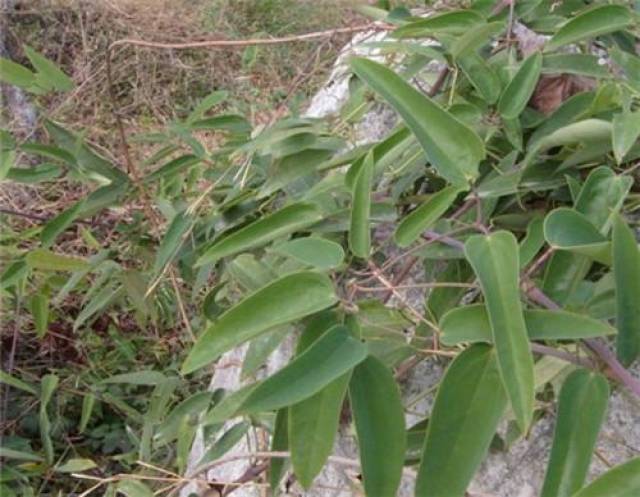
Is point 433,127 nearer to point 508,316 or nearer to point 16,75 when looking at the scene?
point 508,316

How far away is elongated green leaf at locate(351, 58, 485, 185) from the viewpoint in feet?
2.00

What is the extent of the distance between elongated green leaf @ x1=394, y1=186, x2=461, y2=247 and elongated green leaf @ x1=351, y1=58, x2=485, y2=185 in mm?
12

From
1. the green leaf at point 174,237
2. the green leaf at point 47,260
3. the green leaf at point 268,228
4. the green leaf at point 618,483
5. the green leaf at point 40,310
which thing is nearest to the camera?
the green leaf at point 618,483

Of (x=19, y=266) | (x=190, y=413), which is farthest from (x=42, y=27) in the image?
(x=190, y=413)

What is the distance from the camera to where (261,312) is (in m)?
0.53

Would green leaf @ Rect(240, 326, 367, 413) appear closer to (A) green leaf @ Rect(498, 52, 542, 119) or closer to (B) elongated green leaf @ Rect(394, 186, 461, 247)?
(B) elongated green leaf @ Rect(394, 186, 461, 247)

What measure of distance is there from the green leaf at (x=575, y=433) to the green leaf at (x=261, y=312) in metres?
0.15

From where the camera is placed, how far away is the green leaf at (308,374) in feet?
1.60

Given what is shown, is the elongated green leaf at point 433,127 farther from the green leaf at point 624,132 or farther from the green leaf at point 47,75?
the green leaf at point 47,75

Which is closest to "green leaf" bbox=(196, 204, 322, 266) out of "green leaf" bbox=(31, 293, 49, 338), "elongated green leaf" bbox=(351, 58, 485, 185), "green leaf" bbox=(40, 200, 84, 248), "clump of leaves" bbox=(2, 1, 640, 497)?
"clump of leaves" bbox=(2, 1, 640, 497)

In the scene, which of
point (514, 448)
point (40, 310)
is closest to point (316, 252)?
point (514, 448)

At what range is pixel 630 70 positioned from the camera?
28.4 inches

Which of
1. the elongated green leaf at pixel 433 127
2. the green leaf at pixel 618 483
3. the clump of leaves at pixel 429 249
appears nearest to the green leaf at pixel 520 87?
the clump of leaves at pixel 429 249

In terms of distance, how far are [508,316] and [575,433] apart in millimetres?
Answer: 84
